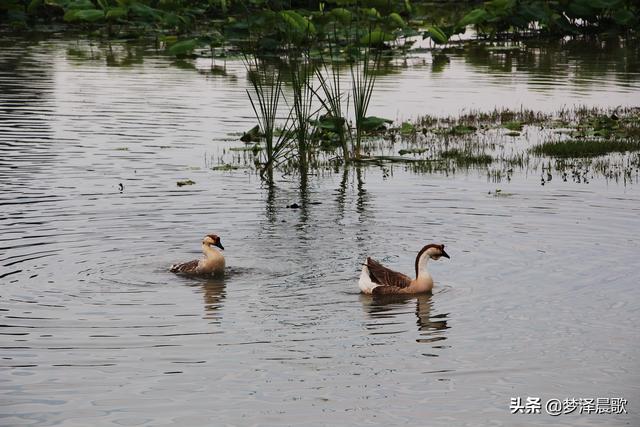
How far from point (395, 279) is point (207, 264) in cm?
215

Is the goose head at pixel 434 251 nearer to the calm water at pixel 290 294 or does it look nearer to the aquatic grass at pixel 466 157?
the calm water at pixel 290 294

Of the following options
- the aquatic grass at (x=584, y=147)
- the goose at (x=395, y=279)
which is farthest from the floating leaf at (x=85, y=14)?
the goose at (x=395, y=279)

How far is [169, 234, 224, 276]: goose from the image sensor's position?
1333 centimetres

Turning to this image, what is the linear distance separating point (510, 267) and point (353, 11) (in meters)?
30.2

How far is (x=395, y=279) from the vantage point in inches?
500

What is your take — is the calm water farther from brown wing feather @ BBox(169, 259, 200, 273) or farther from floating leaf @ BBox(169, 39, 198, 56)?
floating leaf @ BBox(169, 39, 198, 56)

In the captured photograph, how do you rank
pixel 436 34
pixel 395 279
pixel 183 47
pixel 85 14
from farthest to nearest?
1. pixel 85 14
2. pixel 436 34
3. pixel 183 47
4. pixel 395 279

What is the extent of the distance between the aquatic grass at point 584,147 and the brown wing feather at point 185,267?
9911mm

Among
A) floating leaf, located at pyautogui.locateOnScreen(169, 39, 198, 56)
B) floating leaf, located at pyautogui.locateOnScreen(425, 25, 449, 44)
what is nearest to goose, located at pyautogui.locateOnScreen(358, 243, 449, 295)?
floating leaf, located at pyautogui.locateOnScreen(169, 39, 198, 56)

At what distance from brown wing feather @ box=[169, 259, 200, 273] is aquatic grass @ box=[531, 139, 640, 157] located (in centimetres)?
991

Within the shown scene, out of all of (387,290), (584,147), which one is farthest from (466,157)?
(387,290)

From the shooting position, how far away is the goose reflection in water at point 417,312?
11406 mm

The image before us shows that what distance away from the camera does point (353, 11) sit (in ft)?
141

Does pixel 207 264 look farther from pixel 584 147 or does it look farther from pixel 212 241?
pixel 584 147
